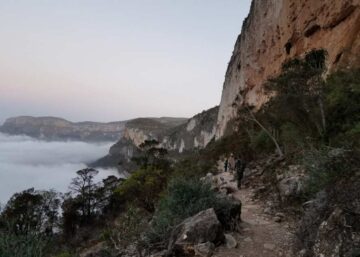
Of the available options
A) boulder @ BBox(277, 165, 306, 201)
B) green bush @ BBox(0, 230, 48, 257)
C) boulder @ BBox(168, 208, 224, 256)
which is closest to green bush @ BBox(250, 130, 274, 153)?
boulder @ BBox(277, 165, 306, 201)

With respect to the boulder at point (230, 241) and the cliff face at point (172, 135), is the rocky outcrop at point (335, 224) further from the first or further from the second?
the cliff face at point (172, 135)

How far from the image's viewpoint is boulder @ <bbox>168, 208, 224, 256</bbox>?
5801 mm

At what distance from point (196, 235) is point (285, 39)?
28.7m

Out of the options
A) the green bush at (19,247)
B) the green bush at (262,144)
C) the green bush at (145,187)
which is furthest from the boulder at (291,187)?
the green bush at (145,187)

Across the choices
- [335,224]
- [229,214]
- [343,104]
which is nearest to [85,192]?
[343,104]

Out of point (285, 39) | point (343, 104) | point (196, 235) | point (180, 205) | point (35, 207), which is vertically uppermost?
point (285, 39)

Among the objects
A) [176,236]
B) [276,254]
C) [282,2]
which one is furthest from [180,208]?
[282,2]

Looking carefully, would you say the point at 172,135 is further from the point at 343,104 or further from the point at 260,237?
the point at 260,237

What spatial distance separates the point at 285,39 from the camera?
30641 millimetres

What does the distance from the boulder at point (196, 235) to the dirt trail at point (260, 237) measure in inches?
10.8

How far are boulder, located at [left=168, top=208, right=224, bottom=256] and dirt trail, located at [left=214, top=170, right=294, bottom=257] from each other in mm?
275

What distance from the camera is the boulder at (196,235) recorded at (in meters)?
5.80

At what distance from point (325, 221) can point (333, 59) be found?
21630 mm

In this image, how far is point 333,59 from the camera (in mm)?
22656
